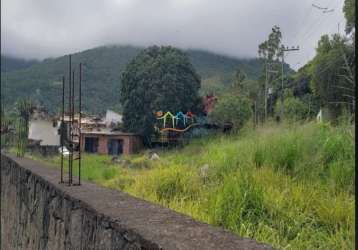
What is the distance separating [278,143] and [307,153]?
0.27 meters

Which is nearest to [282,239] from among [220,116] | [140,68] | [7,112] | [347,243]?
[347,243]

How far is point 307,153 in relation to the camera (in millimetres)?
4285

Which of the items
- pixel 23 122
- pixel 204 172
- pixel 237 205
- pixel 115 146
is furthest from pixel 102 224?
pixel 23 122

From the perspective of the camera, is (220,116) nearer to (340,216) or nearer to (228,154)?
(228,154)

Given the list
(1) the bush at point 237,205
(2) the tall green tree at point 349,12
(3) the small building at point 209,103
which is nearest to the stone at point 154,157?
(3) the small building at point 209,103

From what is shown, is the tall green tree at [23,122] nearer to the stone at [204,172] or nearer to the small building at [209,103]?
the small building at [209,103]

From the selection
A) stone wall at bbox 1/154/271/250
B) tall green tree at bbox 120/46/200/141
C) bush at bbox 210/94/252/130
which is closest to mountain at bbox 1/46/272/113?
tall green tree at bbox 120/46/200/141

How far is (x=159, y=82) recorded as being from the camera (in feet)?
18.1

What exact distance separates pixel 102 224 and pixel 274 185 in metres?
1.58

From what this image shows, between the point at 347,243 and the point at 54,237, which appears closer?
the point at 347,243

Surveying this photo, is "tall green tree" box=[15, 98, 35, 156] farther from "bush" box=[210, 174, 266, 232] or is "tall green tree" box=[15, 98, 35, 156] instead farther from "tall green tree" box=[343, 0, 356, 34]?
"tall green tree" box=[343, 0, 356, 34]

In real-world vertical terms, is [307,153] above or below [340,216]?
above

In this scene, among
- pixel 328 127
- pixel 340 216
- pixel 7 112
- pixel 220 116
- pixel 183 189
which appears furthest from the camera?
pixel 7 112

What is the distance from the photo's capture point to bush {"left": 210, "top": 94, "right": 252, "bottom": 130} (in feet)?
20.4
